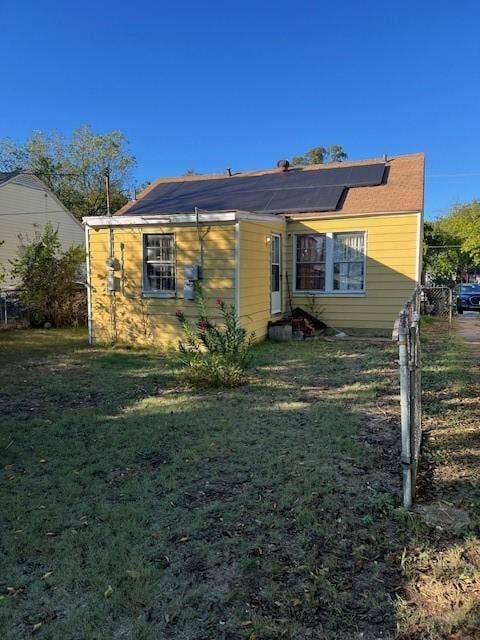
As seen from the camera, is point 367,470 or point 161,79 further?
point 161,79

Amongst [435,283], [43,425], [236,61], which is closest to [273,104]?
[236,61]

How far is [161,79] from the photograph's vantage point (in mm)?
20797

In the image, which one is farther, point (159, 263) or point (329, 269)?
point (329, 269)

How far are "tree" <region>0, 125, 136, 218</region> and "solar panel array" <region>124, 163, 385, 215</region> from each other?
20.6 m

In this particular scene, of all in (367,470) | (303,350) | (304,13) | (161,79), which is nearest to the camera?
(367,470)

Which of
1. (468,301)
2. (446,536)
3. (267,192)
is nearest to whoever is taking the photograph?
(446,536)

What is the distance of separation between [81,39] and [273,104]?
9766 millimetres

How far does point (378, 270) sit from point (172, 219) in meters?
4.86

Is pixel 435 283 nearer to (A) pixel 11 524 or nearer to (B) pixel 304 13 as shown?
(B) pixel 304 13

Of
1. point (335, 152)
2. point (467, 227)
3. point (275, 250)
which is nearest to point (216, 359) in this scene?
point (275, 250)

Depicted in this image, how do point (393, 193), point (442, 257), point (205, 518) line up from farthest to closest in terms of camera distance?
point (442, 257), point (393, 193), point (205, 518)

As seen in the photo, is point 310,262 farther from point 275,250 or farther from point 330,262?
point 275,250

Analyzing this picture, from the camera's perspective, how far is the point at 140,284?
948 cm

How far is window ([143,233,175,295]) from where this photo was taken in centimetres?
930
